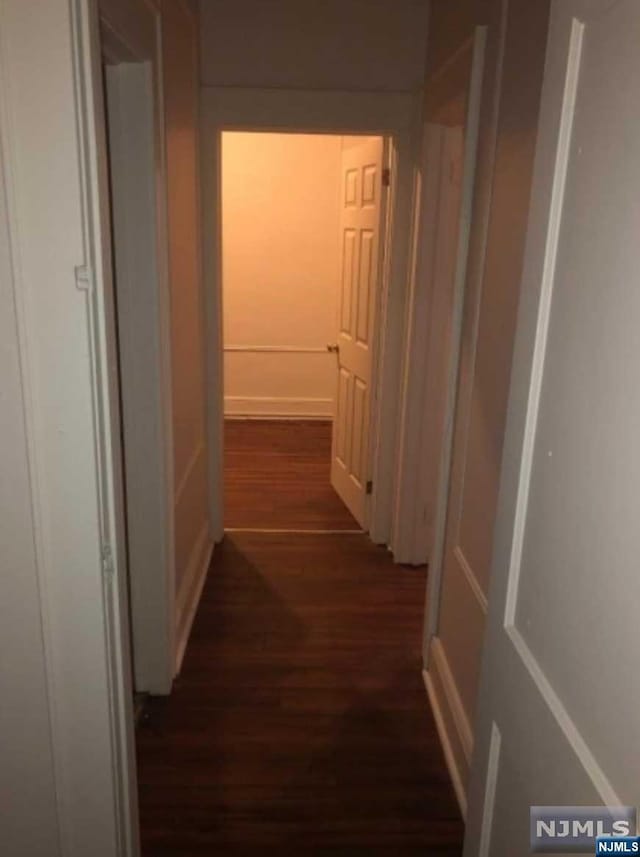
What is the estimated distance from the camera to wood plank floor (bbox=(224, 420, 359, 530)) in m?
4.08

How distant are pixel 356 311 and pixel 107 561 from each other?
2.76 m

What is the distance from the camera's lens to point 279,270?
5.77 meters

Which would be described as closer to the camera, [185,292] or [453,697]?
[453,697]

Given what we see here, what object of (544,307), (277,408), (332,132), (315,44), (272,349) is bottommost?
(277,408)

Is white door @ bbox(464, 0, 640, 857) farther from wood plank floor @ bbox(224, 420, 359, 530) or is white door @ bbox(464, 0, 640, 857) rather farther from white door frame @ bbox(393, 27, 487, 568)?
wood plank floor @ bbox(224, 420, 359, 530)

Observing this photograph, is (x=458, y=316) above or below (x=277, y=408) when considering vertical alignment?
above

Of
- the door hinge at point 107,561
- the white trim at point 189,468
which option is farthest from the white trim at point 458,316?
the door hinge at point 107,561

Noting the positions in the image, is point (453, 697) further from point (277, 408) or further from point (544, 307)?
point (277, 408)

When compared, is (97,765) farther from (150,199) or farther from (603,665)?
(150,199)

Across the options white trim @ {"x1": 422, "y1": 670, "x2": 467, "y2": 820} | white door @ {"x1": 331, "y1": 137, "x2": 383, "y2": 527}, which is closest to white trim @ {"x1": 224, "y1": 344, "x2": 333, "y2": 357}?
white door @ {"x1": 331, "y1": 137, "x2": 383, "y2": 527}

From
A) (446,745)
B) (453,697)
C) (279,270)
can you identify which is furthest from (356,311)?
(446,745)

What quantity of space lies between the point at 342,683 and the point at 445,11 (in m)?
2.65

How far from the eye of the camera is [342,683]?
103 inches

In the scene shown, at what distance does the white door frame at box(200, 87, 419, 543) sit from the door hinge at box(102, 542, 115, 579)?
215cm
